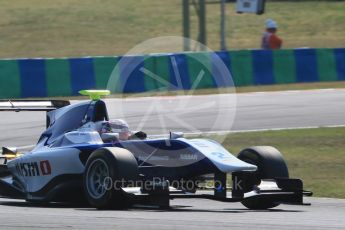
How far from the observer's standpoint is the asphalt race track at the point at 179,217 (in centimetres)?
920

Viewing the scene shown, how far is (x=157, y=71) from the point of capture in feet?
88.1

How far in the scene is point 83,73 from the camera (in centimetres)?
2627

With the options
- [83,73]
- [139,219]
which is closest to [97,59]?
[83,73]

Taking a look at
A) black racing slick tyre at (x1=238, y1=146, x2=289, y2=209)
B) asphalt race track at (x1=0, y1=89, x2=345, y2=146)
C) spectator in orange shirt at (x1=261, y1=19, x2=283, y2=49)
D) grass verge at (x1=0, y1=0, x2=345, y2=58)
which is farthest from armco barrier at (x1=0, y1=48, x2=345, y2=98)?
grass verge at (x1=0, y1=0, x2=345, y2=58)

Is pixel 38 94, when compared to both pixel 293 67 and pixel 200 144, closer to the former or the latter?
pixel 293 67

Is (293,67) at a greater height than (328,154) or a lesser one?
greater

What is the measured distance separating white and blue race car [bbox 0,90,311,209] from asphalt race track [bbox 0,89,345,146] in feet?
20.0

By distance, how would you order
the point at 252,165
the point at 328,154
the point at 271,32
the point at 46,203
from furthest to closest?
1. the point at 271,32
2. the point at 328,154
3. the point at 46,203
4. the point at 252,165

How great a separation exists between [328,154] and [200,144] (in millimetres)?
5378

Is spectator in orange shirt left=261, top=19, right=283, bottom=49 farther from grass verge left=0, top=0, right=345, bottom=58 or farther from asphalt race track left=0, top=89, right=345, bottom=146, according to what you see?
grass verge left=0, top=0, right=345, bottom=58

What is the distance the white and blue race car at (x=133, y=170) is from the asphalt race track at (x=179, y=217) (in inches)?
6.4

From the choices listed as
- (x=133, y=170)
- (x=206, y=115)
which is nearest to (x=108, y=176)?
(x=133, y=170)

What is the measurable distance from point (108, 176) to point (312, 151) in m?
6.35

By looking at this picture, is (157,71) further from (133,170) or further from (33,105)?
(133,170)
